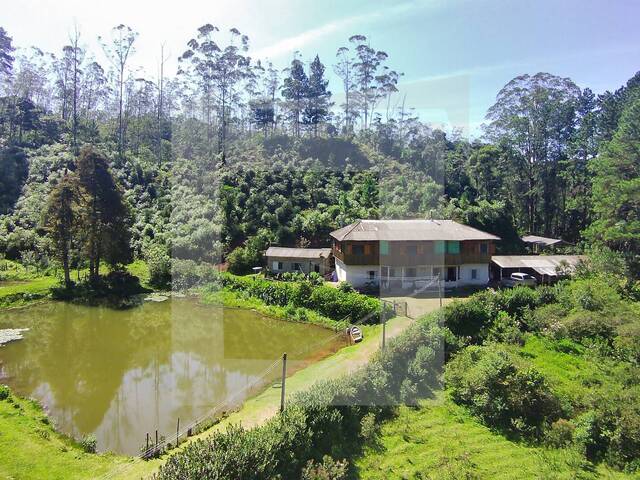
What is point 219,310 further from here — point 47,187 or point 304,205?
point 47,187

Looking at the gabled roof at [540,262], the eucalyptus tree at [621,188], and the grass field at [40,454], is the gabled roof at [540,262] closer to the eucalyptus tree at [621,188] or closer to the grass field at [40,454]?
the eucalyptus tree at [621,188]

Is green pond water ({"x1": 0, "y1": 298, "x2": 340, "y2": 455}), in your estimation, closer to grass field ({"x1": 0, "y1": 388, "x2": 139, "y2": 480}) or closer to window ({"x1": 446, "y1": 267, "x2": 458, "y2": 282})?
grass field ({"x1": 0, "y1": 388, "x2": 139, "y2": 480})

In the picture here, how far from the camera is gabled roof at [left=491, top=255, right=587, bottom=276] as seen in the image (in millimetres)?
25391

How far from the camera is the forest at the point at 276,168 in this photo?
2939 cm

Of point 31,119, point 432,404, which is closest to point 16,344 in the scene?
point 432,404

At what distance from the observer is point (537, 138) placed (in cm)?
3991

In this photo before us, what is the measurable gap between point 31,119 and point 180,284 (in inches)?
1655

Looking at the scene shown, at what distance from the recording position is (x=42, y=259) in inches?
1323

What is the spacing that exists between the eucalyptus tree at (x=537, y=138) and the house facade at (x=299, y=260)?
24027 millimetres

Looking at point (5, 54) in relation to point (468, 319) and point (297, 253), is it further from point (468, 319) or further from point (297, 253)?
point (468, 319)

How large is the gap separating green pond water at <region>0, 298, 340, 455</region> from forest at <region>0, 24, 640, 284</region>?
261 inches

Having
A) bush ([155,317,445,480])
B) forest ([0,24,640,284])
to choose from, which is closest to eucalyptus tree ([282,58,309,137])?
forest ([0,24,640,284])

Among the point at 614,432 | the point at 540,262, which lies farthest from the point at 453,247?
the point at 614,432

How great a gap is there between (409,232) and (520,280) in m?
7.48
